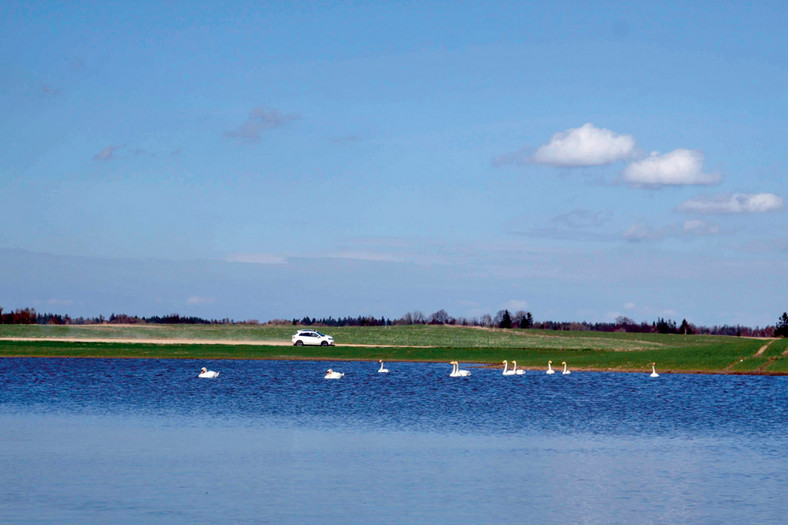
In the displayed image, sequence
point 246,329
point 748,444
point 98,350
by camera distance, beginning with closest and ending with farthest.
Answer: point 748,444, point 98,350, point 246,329

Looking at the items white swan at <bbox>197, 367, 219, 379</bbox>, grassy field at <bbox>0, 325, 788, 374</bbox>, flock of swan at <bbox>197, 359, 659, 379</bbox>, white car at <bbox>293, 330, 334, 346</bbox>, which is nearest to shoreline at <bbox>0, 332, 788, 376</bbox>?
grassy field at <bbox>0, 325, 788, 374</bbox>

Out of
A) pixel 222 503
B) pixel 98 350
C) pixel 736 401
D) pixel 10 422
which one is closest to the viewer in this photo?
pixel 222 503

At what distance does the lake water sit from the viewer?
75.9 ft

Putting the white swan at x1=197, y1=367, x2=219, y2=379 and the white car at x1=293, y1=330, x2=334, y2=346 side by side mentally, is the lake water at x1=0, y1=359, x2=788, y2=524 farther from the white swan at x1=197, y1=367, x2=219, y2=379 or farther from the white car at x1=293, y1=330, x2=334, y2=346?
the white car at x1=293, y1=330, x2=334, y2=346

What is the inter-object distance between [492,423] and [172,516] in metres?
21.6

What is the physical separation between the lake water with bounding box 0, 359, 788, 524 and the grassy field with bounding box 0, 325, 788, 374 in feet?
53.9

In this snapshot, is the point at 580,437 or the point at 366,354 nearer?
the point at 580,437

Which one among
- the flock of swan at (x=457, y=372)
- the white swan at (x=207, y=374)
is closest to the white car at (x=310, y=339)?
the flock of swan at (x=457, y=372)

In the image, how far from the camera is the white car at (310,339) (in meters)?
103

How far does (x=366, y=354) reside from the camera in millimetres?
91312

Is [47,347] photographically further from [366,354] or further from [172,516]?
[172,516]

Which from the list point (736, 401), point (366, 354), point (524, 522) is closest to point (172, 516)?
point (524, 522)

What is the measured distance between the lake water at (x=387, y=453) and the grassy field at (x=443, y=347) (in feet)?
53.9

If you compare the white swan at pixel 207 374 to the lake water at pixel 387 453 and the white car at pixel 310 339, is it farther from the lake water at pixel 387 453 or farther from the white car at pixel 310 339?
the white car at pixel 310 339
